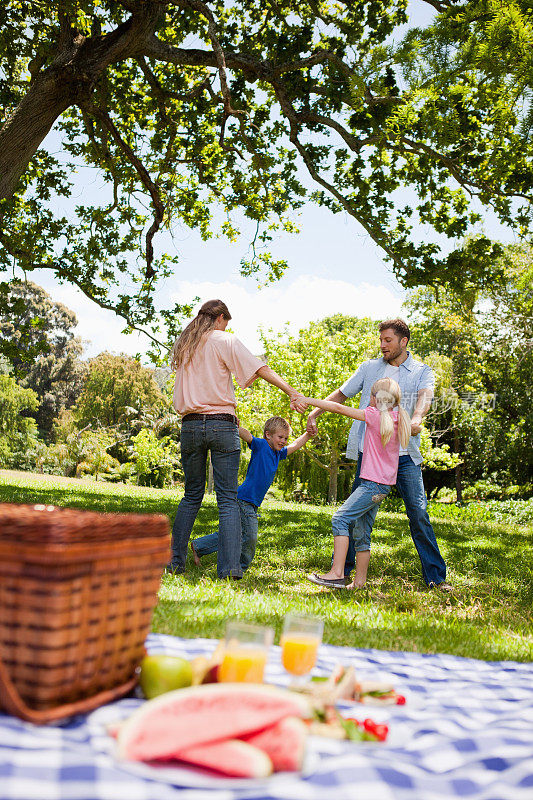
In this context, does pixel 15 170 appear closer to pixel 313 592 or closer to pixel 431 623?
pixel 313 592

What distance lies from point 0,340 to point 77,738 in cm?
1005

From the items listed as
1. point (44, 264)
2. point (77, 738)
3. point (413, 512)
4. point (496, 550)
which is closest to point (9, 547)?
point (77, 738)

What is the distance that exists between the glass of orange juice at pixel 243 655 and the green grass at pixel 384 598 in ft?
3.68

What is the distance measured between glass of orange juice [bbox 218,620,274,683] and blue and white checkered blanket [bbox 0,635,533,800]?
0.29 meters

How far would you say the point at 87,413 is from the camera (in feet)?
129

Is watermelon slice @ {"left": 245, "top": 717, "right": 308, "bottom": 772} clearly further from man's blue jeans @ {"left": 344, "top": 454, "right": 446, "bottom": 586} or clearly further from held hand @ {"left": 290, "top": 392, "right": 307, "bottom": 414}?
man's blue jeans @ {"left": 344, "top": 454, "right": 446, "bottom": 586}

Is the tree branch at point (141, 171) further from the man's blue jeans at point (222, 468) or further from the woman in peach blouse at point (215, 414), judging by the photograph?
the man's blue jeans at point (222, 468)

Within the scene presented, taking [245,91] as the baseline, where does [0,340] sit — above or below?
below

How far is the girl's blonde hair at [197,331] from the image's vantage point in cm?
524

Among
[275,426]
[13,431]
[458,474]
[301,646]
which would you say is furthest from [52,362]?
[301,646]

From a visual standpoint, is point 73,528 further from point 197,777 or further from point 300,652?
point 300,652

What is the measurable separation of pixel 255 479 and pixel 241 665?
393cm

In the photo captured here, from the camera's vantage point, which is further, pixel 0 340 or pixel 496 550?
pixel 0 340

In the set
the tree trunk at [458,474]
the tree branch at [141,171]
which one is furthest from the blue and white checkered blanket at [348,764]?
the tree trunk at [458,474]
